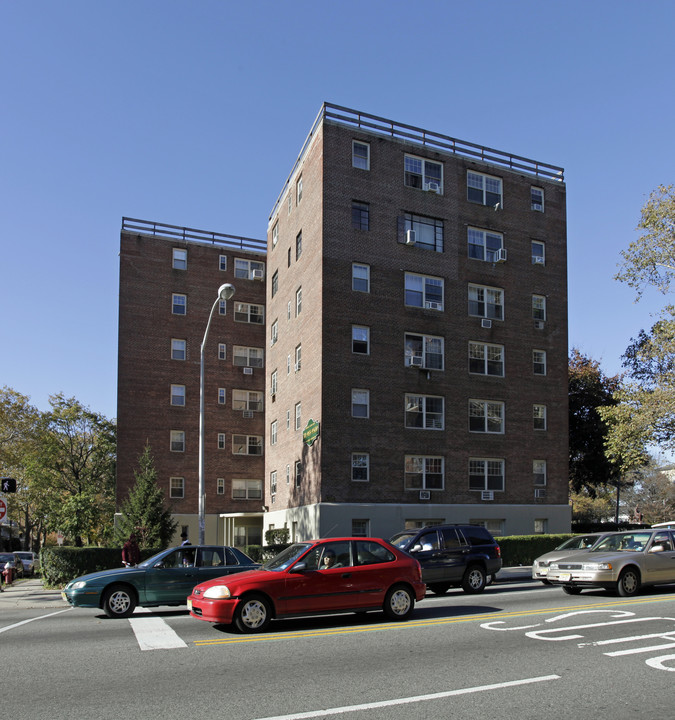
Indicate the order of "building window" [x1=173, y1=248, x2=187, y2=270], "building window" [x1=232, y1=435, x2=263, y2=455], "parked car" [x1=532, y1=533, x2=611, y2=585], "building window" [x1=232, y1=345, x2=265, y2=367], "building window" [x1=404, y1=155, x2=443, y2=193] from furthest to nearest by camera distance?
"building window" [x1=232, y1=345, x2=265, y2=367], "building window" [x1=173, y1=248, x2=187, y2=270], "building window" [x1=232, y1=435, x2=263, y2=455], "building window" [x1=404, y1=155, x2=443, y2=193], "parked car" [x1=532, y1=533, x2=611, y2=585]

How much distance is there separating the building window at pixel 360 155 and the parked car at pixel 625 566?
21443 mm

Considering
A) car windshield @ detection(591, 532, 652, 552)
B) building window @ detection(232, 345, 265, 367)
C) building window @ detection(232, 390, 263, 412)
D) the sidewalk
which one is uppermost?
building window @ detection(232, 345, 265, 367)

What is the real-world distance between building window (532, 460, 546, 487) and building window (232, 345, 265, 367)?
56.9ft

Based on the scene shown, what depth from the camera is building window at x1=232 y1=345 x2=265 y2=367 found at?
43.9m

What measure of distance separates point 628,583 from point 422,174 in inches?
924

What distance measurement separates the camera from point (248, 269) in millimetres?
45594

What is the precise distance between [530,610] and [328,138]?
80.1 ft

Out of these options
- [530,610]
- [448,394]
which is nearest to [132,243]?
[448,394]

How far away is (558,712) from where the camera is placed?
6824 mm

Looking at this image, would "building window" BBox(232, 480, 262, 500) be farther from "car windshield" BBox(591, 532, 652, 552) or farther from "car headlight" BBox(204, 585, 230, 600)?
"car headlight" BBox(204, 585, 230, 600)

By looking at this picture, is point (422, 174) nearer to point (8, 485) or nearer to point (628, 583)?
point (8, 485)

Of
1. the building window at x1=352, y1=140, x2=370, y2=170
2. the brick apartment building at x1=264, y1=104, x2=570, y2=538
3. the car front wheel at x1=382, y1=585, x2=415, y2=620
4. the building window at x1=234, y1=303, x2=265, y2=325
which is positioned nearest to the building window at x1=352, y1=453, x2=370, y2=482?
the brick apartment building at x1=264, y1=104, x2=570, y2=538

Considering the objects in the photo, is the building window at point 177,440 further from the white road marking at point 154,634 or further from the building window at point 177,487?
the white road marking at point 154,634

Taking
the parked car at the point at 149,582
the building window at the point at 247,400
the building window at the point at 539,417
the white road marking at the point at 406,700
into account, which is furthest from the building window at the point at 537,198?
the white road marking at the point at 406,700
